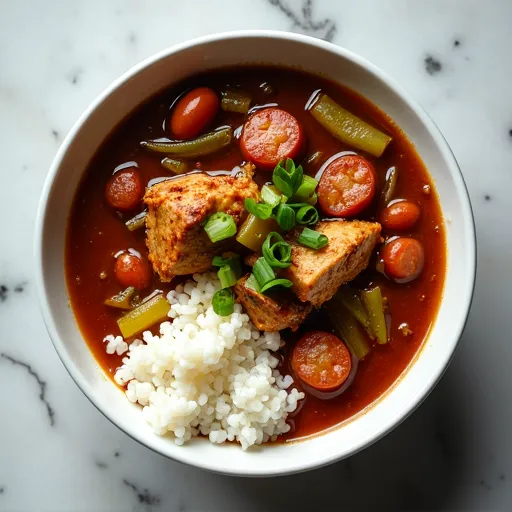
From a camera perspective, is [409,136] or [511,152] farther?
[511,152]

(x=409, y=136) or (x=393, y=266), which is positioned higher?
(x=409, y=136)

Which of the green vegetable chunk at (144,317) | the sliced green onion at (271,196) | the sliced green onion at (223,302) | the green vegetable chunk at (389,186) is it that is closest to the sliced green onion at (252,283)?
the sliced green onion at (223,302)

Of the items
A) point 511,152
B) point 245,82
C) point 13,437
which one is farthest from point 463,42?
point 13,437

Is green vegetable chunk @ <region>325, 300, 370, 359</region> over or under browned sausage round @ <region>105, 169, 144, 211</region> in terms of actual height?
under

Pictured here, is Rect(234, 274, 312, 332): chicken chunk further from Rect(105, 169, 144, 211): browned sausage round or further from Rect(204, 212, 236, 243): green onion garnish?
Rect(105, 169, 144, 211): browned sausage round

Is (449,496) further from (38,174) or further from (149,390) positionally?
(38,174)

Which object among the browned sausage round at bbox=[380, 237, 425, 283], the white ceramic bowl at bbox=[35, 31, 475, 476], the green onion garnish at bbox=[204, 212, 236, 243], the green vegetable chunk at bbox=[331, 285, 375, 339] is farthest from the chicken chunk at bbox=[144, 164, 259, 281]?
the browned sausage round at bbox=[380, 237, 425, 283]
